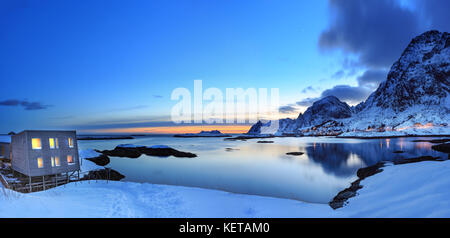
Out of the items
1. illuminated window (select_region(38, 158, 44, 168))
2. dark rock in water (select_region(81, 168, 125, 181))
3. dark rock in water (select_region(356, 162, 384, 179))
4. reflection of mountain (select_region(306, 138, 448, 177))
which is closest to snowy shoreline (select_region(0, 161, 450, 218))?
dark rock in water (select_region(356, 162, 384, 179))

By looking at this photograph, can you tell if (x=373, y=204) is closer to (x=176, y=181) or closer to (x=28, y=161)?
(x=176, y=181)

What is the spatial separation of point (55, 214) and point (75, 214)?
89cm

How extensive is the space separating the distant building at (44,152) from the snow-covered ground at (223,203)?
578 inches

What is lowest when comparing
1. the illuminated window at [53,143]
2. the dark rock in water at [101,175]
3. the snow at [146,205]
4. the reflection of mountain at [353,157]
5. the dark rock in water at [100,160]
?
the reflection of mountain at [353,157]

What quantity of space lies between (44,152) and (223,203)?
85.8 ft

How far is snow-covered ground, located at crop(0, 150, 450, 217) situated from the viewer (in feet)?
34.6

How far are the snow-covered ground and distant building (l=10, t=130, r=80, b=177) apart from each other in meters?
14.7

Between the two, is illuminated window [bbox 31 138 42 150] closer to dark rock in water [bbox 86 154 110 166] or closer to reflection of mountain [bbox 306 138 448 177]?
dark rock in water [bbox 86 154 110 166]

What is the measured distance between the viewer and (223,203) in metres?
16.4

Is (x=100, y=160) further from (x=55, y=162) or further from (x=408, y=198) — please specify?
(x=408, y=198)

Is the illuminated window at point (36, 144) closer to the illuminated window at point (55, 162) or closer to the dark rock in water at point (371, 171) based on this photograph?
the illuminated window at point (55, 162)

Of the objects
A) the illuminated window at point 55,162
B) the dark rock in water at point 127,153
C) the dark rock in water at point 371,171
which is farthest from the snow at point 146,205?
the dark rock in water at point 127,153

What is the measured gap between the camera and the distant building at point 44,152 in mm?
25594

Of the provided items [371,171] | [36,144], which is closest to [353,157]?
[371,171]
